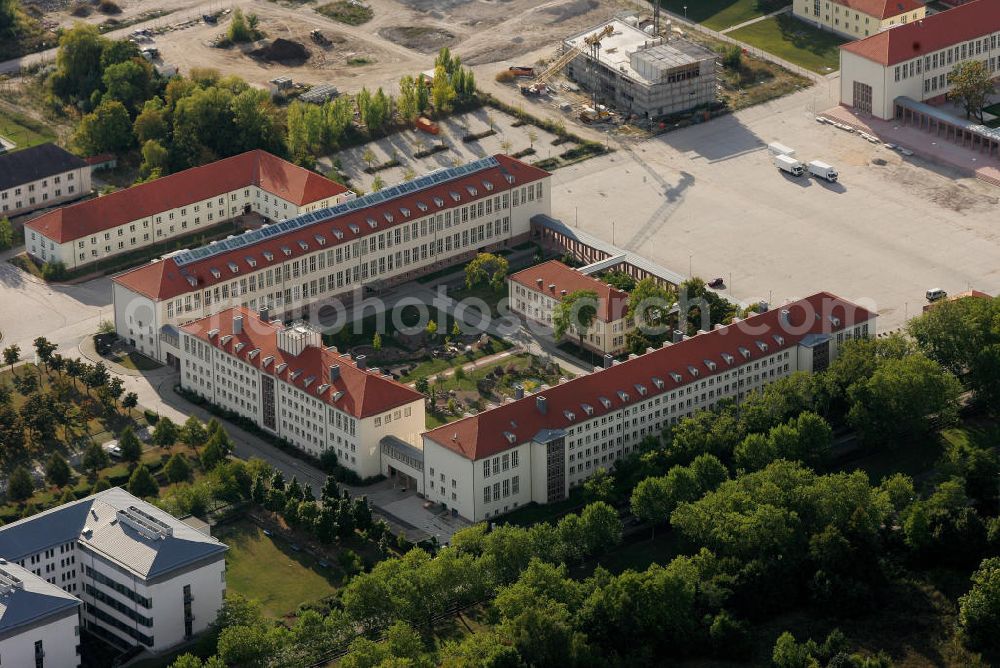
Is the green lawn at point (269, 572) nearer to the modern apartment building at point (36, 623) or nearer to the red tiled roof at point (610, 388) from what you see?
the red tiled roof at point (610, 388)

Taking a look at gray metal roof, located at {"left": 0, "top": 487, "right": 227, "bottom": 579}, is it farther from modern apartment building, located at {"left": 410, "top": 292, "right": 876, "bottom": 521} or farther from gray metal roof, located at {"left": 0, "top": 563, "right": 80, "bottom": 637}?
modern apartment building, located at {"left": 410, "top": 292, "right": 876, "bottom": 521}

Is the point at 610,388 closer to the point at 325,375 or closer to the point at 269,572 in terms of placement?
the point at 325,375

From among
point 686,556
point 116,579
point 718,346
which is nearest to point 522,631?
point 686,556

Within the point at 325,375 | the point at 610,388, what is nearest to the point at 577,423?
the point at 610,388

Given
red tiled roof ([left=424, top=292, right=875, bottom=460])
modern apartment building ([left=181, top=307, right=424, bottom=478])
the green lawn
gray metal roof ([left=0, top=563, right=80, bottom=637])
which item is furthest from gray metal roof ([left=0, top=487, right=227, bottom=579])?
red tiled roof ([left=424, top=292, right=875, bottom=460])

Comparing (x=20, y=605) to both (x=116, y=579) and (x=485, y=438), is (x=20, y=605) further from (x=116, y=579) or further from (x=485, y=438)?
(x=485, y=438)

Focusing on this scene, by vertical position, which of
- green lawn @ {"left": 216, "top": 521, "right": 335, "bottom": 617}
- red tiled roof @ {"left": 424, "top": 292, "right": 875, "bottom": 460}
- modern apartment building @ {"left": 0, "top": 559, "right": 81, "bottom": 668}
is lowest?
green lawn @ {"left": 216, "top": 521, "right": 335, "bottom": 617}
